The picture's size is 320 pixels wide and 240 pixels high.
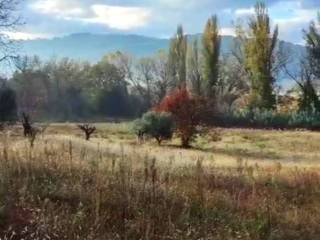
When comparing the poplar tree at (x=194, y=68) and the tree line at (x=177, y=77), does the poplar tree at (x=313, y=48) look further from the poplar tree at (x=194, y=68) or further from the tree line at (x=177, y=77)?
the poplar tree at (x=194, y=68)

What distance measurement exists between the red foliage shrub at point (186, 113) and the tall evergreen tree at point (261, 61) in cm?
2324

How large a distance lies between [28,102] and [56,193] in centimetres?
5815

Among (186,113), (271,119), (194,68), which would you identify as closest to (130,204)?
(186,113)

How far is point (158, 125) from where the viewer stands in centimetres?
3653

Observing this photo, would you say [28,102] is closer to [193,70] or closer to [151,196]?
[193,70]

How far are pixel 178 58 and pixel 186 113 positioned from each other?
39640 millimetres

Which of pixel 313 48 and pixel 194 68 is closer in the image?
pixel 313 48

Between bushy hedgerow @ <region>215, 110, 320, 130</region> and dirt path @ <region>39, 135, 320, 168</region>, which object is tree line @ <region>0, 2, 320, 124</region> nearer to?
bushy hedgerow @ <region>215, 110, 320, 130</region>

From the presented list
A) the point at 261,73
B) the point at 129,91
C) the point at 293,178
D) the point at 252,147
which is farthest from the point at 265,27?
the point at 293,178

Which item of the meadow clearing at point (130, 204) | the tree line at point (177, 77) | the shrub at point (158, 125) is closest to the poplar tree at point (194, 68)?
the tree line at point (177, 77)

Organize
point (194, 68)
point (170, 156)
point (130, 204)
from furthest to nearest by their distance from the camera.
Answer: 1. point (194, 68)
2. point (170, 156)
3. point (130, 204)

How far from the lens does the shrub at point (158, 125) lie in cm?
3641

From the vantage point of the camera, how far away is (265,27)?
62.1 meters

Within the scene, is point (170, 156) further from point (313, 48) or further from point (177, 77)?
point (177, 77)
